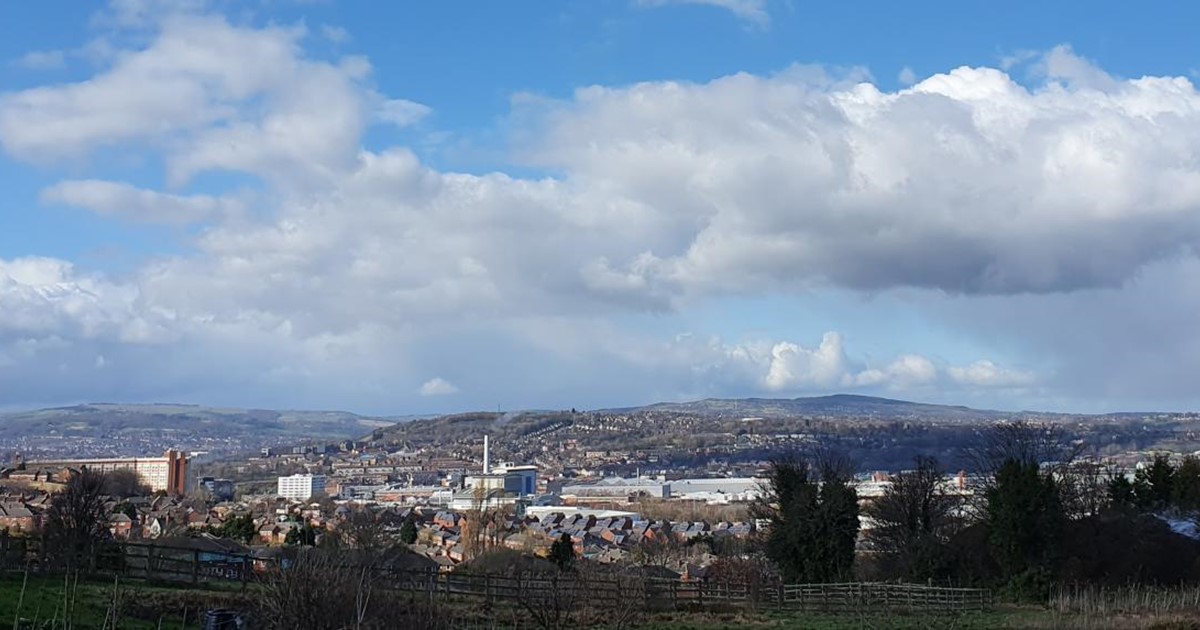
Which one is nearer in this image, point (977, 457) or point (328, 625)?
point (328, 625)

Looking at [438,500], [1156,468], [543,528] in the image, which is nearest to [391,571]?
[1156,468]

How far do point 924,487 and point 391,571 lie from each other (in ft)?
134

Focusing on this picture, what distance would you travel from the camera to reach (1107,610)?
1093 inches

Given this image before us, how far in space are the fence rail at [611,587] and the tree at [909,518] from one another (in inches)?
389

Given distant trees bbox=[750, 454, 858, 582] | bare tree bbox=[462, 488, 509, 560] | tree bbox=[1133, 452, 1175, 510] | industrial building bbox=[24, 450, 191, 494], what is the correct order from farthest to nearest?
1. industrial building bbox=[24, 450, 191, 494]
2. bare tree bbox=[462, 488, 509, 560]
3. tree bbox=[1133, 452, 1175, 510]
4. distant trees bbox=[750, 454, 858, 582]

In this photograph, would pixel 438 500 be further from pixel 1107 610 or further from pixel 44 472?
pixel 1107 610

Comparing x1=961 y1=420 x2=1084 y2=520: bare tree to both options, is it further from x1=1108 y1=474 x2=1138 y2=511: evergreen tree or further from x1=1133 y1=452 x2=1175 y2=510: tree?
x1=1133 y1=452 x2=1175 y2=510: tree

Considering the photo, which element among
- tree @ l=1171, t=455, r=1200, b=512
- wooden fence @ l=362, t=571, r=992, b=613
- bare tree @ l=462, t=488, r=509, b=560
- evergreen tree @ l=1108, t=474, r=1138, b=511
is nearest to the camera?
wooden fence @ l=362, t=571, r=992, b=613

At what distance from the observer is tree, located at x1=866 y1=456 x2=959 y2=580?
48719 mm

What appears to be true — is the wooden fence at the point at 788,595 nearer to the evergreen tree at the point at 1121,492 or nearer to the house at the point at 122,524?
the evergreen tree at the point at 1121,492

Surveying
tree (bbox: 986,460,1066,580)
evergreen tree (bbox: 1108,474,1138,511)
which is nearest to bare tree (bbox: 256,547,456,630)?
tree (bbox: 986,460,1066,580)

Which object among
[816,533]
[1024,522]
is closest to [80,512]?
[816,533]

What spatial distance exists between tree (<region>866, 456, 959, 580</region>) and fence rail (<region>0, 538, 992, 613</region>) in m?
9.89

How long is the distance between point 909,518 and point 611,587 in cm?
2722
